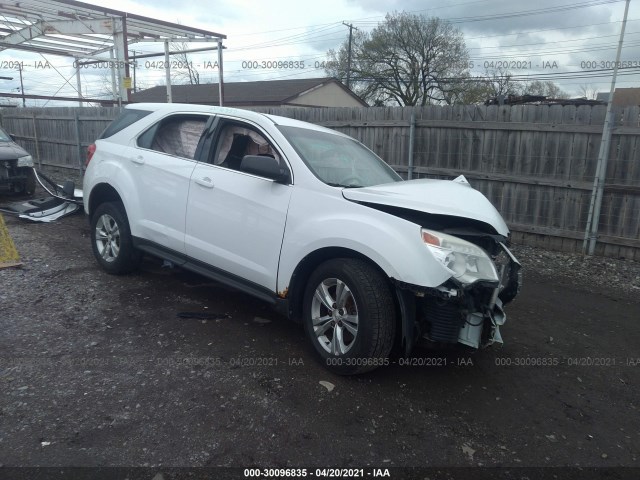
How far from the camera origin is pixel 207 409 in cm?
307

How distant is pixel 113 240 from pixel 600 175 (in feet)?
21.3

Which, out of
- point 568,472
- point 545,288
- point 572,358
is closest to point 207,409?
point 568,472

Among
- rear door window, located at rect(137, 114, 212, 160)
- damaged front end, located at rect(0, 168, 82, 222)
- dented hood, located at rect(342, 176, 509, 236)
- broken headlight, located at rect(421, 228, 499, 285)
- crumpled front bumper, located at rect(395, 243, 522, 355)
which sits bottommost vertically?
damaged front end, located at rect(0, 168, 82, 222)

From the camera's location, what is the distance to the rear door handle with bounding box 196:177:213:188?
4.25m

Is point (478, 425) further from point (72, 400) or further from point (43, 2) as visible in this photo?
point (43, 2)

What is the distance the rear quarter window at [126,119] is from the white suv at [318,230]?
8 cm

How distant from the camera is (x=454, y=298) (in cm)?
302

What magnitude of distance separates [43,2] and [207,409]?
12.7 m

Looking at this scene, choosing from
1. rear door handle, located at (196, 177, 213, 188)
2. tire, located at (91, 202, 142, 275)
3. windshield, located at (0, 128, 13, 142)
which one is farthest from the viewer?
windshield, located at (0, 128, 13, 142)

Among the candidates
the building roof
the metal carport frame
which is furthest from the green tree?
the metal carport frame

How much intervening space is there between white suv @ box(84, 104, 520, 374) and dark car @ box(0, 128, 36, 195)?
18.9 feet

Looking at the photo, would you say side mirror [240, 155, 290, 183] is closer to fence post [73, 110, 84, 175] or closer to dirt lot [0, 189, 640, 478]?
dirt lot [0, 189, 640, 478]

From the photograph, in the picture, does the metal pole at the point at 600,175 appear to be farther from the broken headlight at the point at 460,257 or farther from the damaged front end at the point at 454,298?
the broken headlight at the point at 460,257

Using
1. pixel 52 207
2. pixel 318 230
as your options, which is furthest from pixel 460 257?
pixel 52 207
